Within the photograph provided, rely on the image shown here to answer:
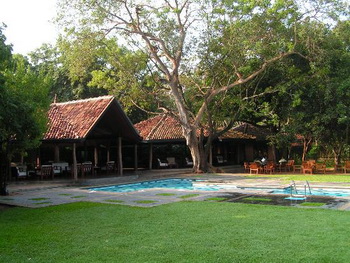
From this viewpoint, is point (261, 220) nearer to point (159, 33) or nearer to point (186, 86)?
point (159, 33)

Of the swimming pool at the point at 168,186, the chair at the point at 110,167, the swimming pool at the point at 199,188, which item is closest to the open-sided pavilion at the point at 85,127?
the chair at the point at 110,167

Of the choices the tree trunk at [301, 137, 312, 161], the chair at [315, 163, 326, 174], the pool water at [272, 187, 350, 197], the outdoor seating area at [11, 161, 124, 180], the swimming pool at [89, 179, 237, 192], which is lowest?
the pool water at [272, 187, 350, 197]

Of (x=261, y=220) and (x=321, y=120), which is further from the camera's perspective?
(x=321, y=120)

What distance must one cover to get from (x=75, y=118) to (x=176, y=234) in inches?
578

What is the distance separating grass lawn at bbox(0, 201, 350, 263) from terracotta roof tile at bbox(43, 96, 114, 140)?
29.0 feet

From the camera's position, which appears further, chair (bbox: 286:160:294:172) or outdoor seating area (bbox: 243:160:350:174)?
chair (bbox: 286:160:294:172)

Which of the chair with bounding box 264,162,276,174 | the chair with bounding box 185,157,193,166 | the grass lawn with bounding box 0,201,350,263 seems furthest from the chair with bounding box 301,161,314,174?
the grass lawn with bounding box 0,201,350,263

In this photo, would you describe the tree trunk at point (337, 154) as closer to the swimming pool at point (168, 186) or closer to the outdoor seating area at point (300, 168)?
the outdoor seating area at point (300, 168)

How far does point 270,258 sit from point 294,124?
20078 mm

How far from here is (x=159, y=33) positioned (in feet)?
74.8

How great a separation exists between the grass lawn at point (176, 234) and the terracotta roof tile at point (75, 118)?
29.0 ft

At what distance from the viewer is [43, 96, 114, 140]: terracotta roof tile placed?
1903 centimetres

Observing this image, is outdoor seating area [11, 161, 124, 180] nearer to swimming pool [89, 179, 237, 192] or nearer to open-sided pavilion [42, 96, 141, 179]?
open-sided pavilion [42, 96, 141, 179]

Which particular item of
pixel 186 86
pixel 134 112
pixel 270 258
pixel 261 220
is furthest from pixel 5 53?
pixel 134 112
